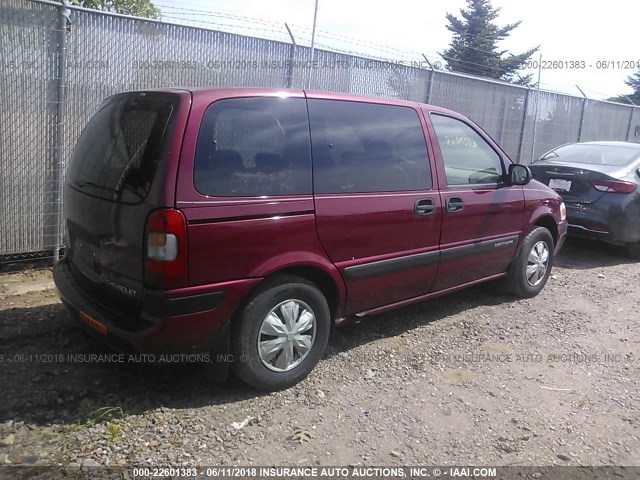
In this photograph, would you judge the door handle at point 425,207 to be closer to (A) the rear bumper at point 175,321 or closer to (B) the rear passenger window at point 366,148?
(B) the rear passenger window at point 366,148

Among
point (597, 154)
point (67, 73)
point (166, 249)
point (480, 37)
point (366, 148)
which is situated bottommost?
point (166, 249)

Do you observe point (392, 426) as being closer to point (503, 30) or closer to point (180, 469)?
point (180, 469)

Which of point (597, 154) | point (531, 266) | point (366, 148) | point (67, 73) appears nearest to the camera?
point (366, 148)

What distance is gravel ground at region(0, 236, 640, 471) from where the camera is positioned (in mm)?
2857

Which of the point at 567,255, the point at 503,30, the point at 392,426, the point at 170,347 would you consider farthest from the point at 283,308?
the point at 503,30

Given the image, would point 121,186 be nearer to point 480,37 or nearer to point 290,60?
point 290,60

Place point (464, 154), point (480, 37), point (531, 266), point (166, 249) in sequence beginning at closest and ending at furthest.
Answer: point (166, 249), point (464, 154), point (531, 266), point (480, 37)

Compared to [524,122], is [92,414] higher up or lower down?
lower down

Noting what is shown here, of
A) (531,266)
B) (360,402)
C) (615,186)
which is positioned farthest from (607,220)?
(360,402)

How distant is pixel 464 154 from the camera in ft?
15.1

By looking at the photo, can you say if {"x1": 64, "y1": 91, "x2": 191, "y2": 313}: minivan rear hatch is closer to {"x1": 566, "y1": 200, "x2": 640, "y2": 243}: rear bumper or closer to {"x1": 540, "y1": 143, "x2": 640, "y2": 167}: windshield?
{"x1": 566, "y1": 200, "x2": 640, "y2": 243}: rear bumper

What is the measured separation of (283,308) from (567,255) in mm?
5493

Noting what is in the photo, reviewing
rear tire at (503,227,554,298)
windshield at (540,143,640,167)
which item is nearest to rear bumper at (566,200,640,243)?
windshield at (540,143,640,167)

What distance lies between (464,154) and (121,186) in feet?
9.18
